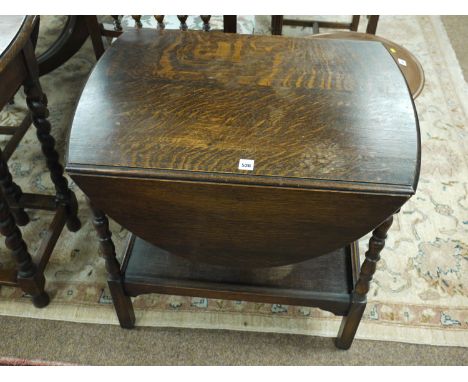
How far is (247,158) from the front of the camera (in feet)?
2.79

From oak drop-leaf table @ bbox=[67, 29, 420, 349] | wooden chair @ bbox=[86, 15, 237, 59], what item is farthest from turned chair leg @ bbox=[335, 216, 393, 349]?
wooden chair @ bbox=[86, 15, 237, 59]

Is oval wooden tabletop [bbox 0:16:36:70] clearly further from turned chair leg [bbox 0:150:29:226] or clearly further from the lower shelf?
the lower shelf

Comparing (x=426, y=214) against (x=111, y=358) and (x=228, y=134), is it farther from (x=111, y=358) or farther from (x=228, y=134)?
(x=111, y=358)

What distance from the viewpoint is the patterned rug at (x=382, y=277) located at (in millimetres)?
1320

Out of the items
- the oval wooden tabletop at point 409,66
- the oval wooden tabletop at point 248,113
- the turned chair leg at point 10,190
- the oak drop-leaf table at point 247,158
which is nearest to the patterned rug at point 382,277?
the turned chair leg at point 10,190

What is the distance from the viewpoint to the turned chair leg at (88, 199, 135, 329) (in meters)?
1.01

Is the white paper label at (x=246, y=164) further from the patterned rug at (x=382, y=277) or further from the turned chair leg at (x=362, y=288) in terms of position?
the patterned rug at (x=382, y=277)

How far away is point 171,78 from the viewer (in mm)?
1021

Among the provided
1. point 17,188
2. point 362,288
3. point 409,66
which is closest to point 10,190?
point 17,188

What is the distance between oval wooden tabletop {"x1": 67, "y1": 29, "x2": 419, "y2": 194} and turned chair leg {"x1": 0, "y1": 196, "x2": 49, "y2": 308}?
421 mm

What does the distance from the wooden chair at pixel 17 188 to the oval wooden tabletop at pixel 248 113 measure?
0.19 meters

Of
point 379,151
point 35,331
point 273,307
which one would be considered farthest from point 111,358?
point 379,151

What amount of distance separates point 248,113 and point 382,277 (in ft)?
2.58

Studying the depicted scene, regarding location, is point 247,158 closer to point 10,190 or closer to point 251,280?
point 251,280
